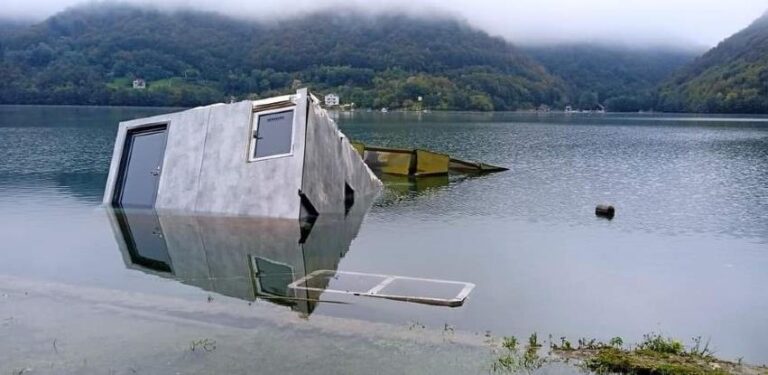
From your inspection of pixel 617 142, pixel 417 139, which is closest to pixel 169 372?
pixel 417 139

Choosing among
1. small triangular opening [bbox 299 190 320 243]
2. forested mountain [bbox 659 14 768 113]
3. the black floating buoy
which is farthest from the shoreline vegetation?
forested mountain [bbox 659 14 768 113]

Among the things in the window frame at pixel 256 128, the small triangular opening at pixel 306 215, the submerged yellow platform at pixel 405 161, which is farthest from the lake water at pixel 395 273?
the submerged yellow platform at pixel 405 161

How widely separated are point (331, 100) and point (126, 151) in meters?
155

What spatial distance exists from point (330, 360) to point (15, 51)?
665 feet

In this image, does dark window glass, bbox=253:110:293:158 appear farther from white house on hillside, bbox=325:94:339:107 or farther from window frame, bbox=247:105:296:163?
white house on hillside, bbox=325:94:339:107

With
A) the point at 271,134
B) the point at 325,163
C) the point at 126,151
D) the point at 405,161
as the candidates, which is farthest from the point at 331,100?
the point at 271,134

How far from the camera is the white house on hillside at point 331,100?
585 feet

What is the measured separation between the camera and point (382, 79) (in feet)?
641

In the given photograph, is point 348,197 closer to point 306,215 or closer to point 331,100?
point 306,215

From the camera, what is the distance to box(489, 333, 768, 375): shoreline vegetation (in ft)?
33.4

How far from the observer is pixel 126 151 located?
85.7ft

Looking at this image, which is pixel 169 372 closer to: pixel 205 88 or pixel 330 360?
pixel 330 360

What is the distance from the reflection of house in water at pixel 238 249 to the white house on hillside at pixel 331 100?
154m

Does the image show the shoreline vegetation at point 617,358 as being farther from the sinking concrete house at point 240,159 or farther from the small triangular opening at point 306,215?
the sinking concrete house at point 240,159
